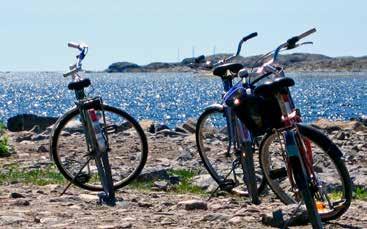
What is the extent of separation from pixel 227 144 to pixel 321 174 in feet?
8.57

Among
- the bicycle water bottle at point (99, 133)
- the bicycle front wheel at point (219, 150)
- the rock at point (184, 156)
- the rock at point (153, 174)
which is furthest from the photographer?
the rock at point (184, 156)

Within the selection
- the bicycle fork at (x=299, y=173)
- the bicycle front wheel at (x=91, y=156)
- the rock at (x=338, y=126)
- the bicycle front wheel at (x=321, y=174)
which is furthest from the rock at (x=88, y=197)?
the rock at (x=338, y=126)

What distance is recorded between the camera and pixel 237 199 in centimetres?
961

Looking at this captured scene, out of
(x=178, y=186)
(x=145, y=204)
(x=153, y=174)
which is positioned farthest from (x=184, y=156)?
(x=145, y=204)

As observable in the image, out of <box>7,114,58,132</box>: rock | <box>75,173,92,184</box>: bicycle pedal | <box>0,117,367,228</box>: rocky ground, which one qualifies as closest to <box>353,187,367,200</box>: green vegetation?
<box>0,117,367,228</box>: rocky ground

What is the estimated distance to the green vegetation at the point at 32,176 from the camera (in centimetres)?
1130

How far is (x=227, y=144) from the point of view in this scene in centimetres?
1047

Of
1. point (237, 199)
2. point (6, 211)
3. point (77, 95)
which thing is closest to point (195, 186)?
point (237, 199)

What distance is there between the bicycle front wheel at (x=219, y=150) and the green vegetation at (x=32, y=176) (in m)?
1.93

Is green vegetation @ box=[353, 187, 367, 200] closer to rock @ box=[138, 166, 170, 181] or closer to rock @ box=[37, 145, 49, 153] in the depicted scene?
rock @ box=[138, 166, 170, 181]

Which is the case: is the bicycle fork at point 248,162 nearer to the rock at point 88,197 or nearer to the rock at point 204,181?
the rock at point 88,197

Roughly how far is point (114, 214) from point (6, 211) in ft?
3.39

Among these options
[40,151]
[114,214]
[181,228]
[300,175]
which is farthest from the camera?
[40,151]

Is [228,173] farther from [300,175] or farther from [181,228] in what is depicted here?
[300,175]
